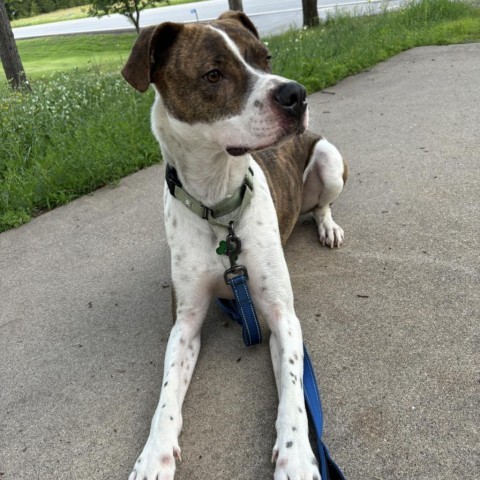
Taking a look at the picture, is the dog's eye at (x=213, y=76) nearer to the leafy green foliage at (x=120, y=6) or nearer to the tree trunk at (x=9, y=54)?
the tree trunk at (x=9, y=54)

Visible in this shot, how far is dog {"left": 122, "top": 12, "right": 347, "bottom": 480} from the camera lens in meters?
2.23

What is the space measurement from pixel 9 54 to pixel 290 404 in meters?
8.88

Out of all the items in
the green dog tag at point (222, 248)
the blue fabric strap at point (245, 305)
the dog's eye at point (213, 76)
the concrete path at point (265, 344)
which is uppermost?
the dog's eye at point (213, 76)

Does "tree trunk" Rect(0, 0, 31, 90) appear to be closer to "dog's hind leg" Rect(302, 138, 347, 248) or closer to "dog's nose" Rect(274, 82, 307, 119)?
"dog's hind leg" Rect(302, 138, 347, 248)

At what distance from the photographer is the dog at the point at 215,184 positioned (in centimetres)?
223

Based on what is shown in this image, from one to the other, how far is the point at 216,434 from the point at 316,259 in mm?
1574

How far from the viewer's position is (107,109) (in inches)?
252

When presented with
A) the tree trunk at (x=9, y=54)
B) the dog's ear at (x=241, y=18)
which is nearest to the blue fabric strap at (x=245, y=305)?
the dog's ear at (x=241, y=18)

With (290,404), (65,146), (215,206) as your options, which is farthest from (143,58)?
(65,146)

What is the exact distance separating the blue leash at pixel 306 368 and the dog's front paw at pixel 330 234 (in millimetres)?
981

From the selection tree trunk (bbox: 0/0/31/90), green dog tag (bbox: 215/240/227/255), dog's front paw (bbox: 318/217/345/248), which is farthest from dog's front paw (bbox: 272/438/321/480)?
tree trunk (bbox: 0/0/31/90)

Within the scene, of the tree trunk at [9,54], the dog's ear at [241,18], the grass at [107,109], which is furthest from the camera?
the tree trunk at [9,54]

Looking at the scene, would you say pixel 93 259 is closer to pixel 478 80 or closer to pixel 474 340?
pixel 474 340

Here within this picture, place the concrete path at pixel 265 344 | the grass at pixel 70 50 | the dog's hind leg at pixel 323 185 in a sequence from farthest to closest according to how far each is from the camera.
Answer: the grass at pixel 70 50, the dog's hind leg at pixel 323 185, the concrete path at pixel 265 344
